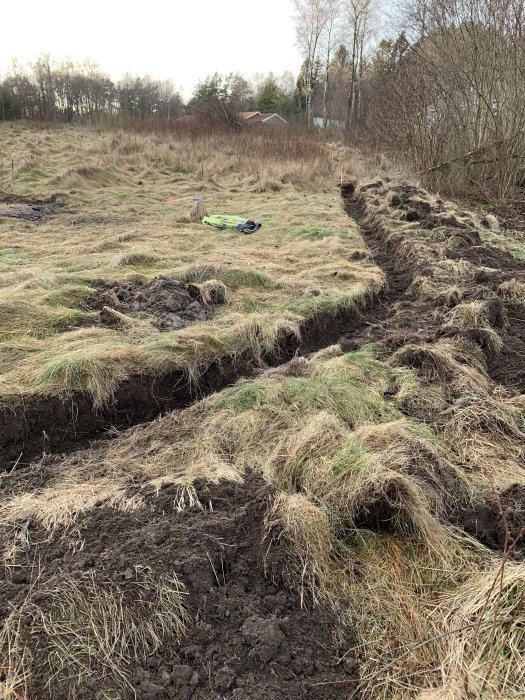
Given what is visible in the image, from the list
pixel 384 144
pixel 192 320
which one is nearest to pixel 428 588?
pixel 192 320

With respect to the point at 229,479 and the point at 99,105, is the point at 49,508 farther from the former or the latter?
the point at 99,105

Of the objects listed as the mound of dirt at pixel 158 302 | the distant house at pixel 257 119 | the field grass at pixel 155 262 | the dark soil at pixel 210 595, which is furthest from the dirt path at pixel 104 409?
the distant house at pixel 257 119

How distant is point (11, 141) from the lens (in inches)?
835

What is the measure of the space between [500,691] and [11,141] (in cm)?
2567

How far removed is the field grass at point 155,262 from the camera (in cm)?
387

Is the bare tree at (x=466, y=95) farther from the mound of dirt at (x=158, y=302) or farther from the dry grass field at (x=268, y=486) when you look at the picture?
the mound of dirt at (x=158, y=302)

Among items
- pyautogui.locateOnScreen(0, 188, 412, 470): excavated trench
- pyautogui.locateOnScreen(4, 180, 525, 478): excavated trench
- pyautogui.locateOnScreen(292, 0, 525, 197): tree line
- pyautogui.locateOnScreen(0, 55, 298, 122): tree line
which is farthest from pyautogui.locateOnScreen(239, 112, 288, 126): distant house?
pyautogui.locateOnScreen(0, 188, 412, 470): excavated trench

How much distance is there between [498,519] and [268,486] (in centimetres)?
114

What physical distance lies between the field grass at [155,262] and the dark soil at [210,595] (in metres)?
1.68

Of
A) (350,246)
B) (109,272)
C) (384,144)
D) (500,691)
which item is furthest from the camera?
(384,144)

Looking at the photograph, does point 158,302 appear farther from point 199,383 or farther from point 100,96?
point 100,96

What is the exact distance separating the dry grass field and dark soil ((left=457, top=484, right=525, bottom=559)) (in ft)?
0.04

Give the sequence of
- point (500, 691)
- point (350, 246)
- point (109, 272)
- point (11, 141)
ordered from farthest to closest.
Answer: point (11, 141)
point (350, 246)
point (109, 272)
point (500, 691)

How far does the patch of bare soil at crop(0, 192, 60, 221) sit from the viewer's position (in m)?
9.71
